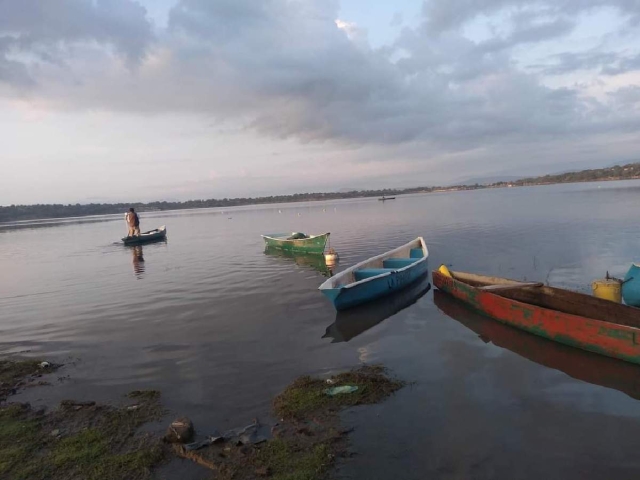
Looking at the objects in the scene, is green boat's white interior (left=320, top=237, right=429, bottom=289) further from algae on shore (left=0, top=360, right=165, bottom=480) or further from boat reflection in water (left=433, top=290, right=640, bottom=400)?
algae on shore (left=0, top=360, right=165, bottom=480)

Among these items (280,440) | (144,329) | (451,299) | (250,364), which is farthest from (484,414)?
(144,329)

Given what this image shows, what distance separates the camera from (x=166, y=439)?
5840mm

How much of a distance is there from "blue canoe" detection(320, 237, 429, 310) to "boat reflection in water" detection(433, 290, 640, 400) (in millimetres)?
2676

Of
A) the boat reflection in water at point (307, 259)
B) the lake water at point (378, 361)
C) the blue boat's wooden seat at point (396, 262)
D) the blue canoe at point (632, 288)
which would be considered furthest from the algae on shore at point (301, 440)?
the boat reflection in water at point (307, 259)

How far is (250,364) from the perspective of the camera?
29.3 feet

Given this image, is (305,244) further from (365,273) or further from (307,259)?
(365,273)

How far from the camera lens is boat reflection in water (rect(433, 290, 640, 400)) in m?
7.43

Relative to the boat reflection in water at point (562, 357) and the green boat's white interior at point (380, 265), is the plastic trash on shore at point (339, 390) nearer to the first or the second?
the boat reflection in water at point (562, 357)

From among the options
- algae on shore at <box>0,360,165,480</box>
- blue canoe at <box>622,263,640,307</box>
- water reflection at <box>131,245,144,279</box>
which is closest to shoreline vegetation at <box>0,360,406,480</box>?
algae on shore at <box>0,360,165,480</box>

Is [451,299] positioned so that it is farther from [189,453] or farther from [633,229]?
[633,229]

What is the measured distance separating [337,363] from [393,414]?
2.52 metres

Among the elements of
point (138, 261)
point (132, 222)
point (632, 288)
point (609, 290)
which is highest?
point (132, 222)

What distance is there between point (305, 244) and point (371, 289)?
42.8 ft

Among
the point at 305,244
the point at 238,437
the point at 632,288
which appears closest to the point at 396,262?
the point at 632,288
